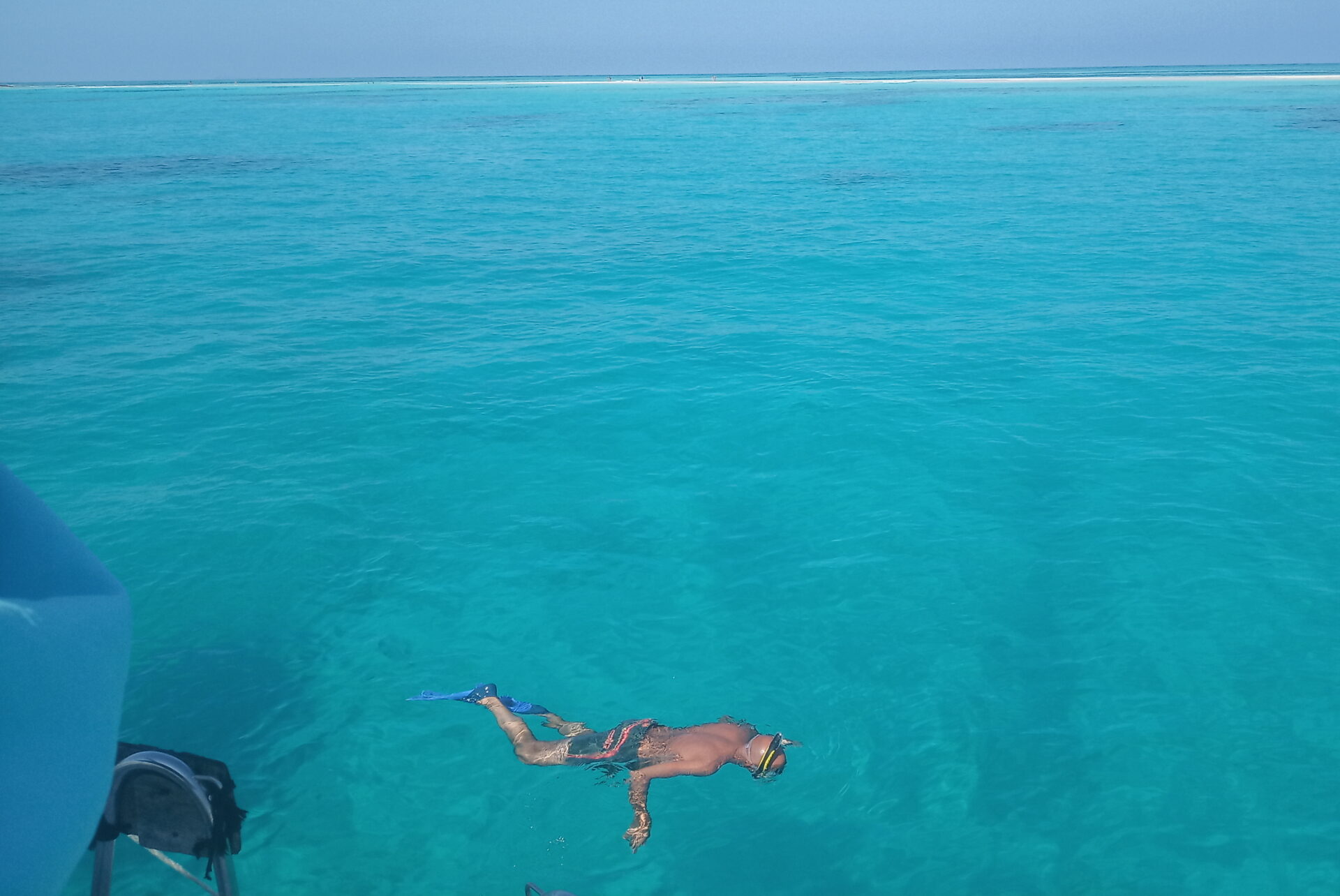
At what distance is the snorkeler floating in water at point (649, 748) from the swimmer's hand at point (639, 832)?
0.17ft

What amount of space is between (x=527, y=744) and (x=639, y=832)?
139 centimetres

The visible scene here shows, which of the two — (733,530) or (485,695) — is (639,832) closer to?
(485,695)

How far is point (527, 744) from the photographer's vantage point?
832 cm

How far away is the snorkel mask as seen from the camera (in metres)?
7.80

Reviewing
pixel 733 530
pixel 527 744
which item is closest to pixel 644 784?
pixel 527 744

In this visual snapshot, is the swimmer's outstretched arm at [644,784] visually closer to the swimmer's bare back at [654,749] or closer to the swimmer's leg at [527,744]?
the swimmer's bare back at [654,749]

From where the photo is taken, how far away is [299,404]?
50.5 ft

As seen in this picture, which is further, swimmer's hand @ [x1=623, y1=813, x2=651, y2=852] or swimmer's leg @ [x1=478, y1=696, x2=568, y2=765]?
swimmer's leg @ [x1=478, y1=696, x2=568, y2=765]

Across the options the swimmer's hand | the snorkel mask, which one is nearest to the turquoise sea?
the swimmer's hand

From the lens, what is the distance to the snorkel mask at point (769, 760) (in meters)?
7.80

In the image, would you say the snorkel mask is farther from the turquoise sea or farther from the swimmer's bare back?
the turquoise sea

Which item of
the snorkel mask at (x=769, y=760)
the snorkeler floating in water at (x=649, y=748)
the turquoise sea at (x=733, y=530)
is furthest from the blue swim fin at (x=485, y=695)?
the snorkel mask at (x=769, y=760)

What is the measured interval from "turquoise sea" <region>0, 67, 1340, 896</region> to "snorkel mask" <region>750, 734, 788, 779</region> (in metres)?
0.25

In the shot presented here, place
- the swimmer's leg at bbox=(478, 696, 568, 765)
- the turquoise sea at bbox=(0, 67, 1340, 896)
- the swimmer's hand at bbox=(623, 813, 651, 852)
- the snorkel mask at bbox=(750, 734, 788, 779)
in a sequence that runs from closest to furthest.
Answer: the swimmer's hand at bbox=(623, 813, 651, 852), the turquoise sea at bbox=(0, 67, 1340, 896), the snorkel mask at bbox=(750, 734, 788, 779), the swimmer's leg at bbox=(478, 696, 568, 765)
